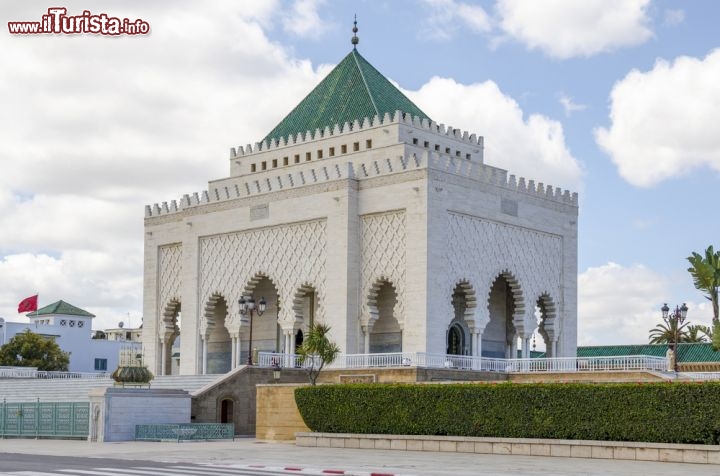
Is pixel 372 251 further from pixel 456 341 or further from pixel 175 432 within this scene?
pixel 175 432

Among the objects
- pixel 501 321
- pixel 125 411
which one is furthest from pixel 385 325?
pixel 125 411

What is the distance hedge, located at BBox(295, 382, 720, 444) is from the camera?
19.5 meters

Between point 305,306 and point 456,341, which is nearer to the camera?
point 456,341

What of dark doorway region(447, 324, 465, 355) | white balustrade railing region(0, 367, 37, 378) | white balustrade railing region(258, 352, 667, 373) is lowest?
white balustrade railing region(0, 367, 37, 378)

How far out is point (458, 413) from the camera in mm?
22703

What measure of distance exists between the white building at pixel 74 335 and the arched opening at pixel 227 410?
33274mm

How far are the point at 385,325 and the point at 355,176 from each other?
518 centimetres

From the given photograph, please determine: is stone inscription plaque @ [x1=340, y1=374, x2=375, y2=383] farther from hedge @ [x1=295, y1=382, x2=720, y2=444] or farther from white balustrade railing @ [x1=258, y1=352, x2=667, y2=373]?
hedge @ [x1=295, y1=382, x2=720, y2=444]

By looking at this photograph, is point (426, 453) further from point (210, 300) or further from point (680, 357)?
point (680, 357)

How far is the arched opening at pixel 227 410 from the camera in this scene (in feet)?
103

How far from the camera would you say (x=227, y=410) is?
31.8 m

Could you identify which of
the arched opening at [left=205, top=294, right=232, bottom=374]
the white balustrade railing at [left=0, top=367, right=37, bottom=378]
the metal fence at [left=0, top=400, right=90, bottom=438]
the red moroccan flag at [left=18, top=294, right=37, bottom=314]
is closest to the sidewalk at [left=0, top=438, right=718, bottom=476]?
the metal fence at [left=0, top=400, right=90, bottom=438]

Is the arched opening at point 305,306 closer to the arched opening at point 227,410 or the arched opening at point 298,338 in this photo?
the arched opening at point 298,338

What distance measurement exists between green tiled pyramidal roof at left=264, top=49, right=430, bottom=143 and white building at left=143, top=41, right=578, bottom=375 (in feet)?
0.24
